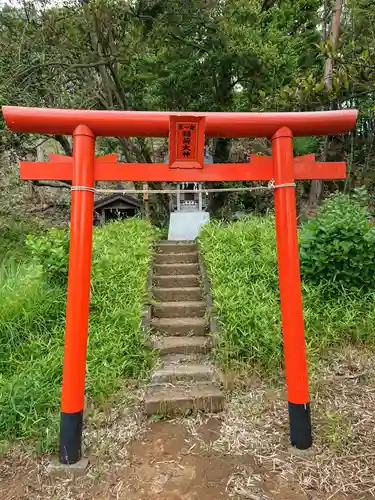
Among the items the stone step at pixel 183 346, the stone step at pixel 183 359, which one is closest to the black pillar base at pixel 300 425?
the stone step at pixel 183 359

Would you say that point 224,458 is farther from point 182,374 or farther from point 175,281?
point 175,281

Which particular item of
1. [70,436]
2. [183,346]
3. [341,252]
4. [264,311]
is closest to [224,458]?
[70,436]

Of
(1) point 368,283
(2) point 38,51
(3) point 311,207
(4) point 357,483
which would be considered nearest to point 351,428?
(4) point 357,483

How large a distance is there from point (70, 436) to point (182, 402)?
0.98 metres

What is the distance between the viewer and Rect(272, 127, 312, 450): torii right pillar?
2.56 metres

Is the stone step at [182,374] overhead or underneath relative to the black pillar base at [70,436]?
overhead

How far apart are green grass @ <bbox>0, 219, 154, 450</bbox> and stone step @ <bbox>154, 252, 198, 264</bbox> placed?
653 millimetres

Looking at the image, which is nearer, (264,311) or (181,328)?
(264,311)

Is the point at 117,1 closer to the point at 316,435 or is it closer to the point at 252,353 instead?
the point at 252,353

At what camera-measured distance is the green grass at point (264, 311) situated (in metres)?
3.60

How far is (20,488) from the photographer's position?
236 cm

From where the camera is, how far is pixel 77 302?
7.98 feet

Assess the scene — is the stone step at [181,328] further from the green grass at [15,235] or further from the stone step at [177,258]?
the green grass at [15,235]

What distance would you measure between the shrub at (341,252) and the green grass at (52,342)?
214 centimetres
